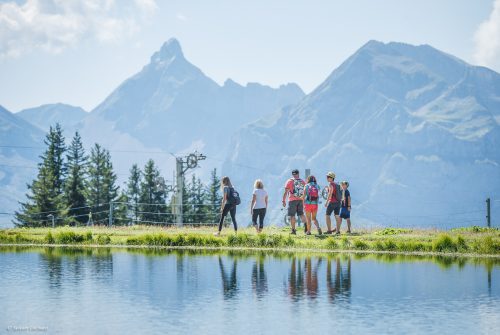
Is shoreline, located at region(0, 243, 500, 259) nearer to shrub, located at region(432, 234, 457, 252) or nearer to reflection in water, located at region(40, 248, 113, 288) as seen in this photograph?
shrub, located at region(432, 234, 457, 252)

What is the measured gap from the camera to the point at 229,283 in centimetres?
1828

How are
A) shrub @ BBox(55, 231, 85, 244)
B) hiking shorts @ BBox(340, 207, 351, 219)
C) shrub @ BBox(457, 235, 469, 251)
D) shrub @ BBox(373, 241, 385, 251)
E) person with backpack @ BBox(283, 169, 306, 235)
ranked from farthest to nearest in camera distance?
shrub @ BBox(55, 231, 85, 244)
hiking shorts @ BBox(340, 207, 351, 219)
person with backpack @ BBox(283, 169, 306, 235)
shrub @ BBox(373, 241, 385, 251)
shrub @ BBox(457, 235, 469, 251)

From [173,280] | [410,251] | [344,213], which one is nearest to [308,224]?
[344,213]

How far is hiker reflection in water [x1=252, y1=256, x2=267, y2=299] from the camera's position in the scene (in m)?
17.0

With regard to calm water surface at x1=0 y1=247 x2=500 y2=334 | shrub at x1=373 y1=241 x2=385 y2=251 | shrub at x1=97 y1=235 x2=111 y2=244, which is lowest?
calm water surface at x1=0 y1=247 x2=500 y2=334

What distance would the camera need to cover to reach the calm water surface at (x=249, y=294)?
43.2ft

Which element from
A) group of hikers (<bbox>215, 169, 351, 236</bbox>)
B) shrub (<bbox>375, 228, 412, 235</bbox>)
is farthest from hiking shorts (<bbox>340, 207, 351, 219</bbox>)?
shrub (<bbox>375, 228, 412, 235</bbox>)

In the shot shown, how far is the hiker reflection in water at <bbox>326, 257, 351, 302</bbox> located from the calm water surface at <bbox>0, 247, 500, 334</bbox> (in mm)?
27

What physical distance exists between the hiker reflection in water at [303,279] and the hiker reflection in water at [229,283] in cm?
123

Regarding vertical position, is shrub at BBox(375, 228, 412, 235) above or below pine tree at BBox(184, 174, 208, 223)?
below

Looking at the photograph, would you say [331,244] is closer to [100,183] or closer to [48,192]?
[48,192]

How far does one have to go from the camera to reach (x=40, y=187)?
9800cm

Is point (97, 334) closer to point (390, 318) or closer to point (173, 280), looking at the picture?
point (390, 318)

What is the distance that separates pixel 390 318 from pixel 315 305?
1.77m
